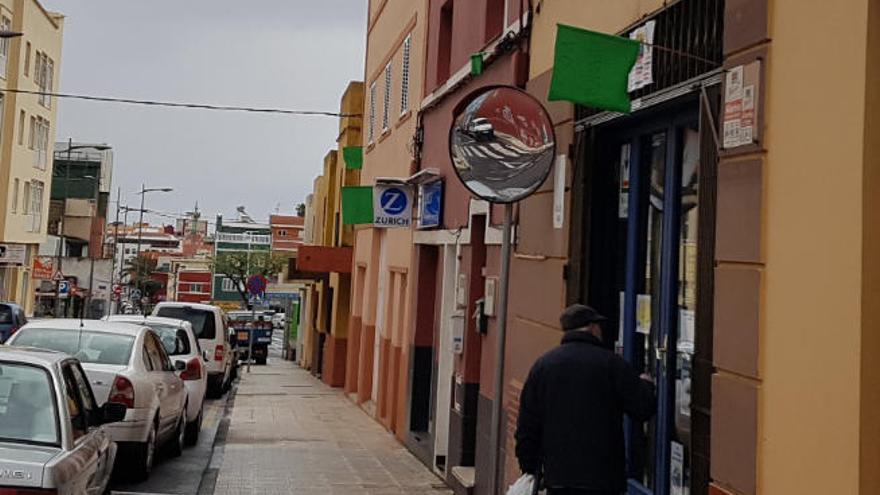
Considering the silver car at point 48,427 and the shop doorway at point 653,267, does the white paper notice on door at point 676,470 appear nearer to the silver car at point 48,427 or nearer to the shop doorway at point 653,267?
the shop doorway at point 653,267

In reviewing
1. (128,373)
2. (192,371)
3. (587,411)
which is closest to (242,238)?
(192,371)

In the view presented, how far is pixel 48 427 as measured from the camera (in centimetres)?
590

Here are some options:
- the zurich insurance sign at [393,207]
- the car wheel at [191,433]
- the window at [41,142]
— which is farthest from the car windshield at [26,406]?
the window at [41,142]

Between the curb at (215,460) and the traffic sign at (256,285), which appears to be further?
the traffic sign at (256,285)

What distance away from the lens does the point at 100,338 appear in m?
10.9

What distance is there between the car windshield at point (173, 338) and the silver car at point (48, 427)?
8825 millimetres

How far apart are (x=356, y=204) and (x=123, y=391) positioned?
22.5 ft

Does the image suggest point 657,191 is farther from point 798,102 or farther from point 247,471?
point 247,471

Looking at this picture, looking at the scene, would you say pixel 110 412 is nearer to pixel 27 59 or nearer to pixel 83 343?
pixel 83 343

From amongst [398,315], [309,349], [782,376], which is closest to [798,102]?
[782,376]

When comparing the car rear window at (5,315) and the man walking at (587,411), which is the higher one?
the man walking at (587,411)

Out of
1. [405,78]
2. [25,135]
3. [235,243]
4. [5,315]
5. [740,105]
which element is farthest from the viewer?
[235,243]

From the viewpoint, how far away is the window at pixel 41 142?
4731cm

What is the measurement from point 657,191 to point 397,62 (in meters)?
12.0
